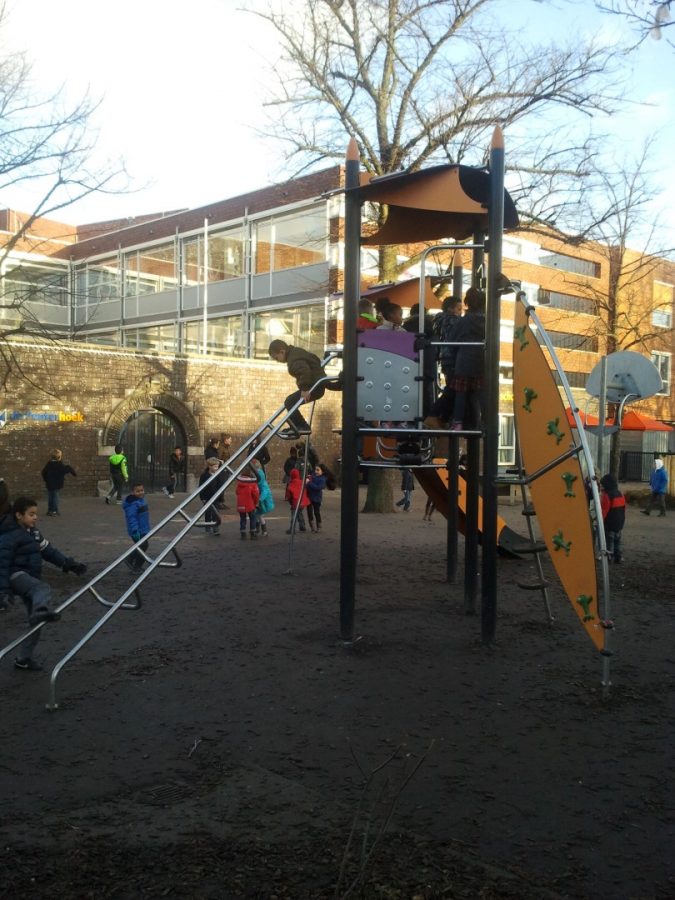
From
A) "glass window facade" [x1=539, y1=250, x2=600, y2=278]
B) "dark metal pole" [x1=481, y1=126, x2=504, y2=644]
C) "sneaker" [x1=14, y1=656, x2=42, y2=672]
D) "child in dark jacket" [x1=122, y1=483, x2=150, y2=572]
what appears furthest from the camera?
"glass window facade" [x1=539, y1=250, x2=600, y2=278]

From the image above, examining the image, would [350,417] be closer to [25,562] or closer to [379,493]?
[25,562]

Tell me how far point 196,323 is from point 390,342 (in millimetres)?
30232

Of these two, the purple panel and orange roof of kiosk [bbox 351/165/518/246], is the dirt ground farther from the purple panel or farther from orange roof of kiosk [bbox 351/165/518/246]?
orange roof of kiosk [bbox 351/165/518/246]

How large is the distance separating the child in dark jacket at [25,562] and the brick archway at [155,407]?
1676 cm

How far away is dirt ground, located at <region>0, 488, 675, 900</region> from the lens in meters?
3.37

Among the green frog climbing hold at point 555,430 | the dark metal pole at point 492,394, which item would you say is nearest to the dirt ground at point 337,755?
the dark metal pole at point 492,394

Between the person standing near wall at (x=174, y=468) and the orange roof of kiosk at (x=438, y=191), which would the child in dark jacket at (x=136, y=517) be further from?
the person standing near wall at (x=174, y=468)

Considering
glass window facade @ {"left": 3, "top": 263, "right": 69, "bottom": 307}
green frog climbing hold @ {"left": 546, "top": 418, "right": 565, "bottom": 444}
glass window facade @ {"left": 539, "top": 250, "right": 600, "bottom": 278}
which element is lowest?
green frog climbing hold @ {"left": 546, "top": 418, "right": 565, "bottom": 444}

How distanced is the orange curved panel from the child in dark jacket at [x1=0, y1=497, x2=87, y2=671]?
12.0ft

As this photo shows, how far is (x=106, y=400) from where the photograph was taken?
23188 millimetres

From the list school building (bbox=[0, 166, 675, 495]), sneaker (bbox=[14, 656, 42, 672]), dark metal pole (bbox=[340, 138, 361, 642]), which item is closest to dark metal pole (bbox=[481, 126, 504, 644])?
dark metal pole (bbox=[340, 138, 361, 642])

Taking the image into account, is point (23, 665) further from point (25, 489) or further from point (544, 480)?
point (25, 489)

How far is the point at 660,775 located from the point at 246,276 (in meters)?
30.8

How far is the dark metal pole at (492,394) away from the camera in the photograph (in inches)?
275
